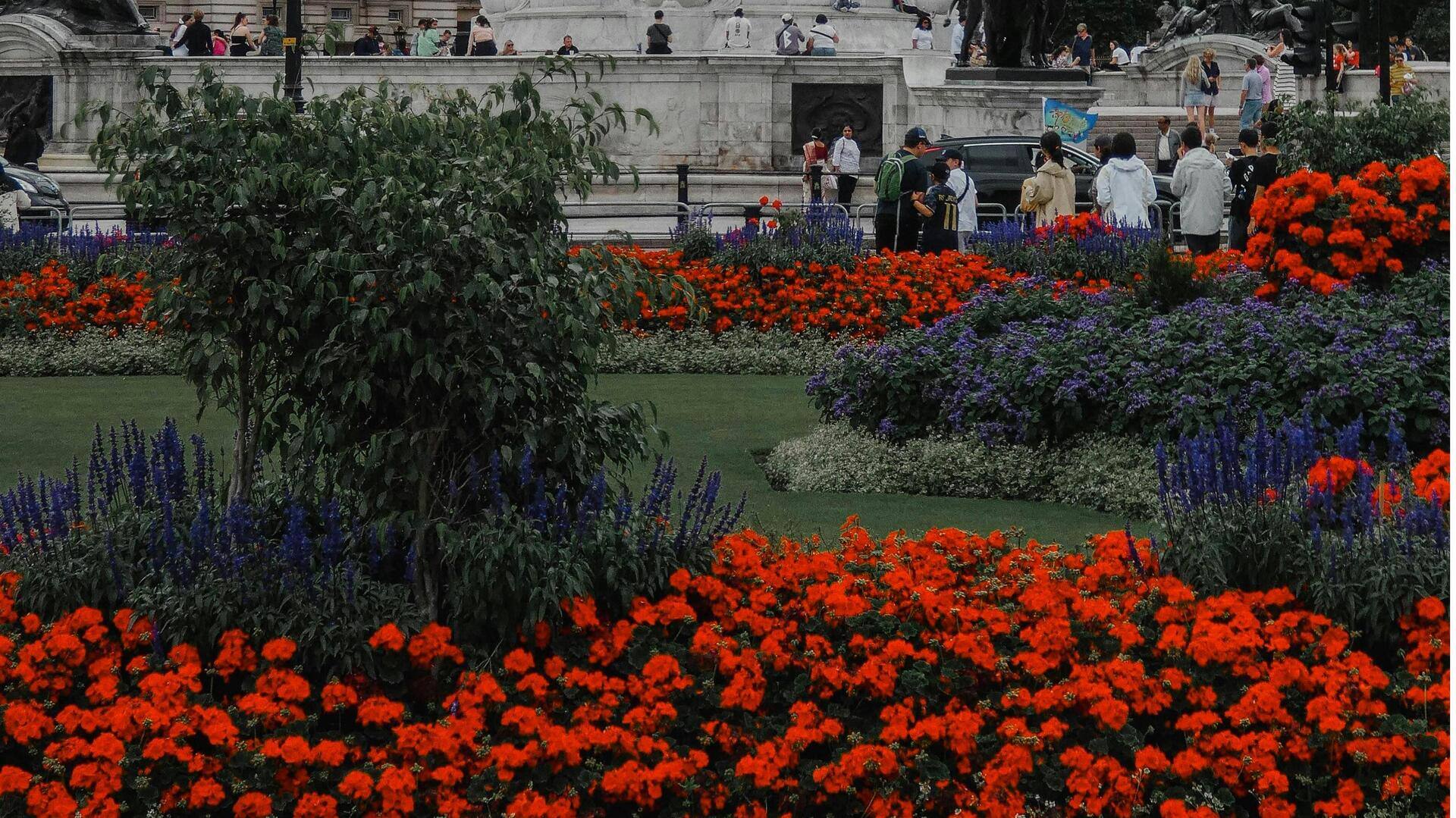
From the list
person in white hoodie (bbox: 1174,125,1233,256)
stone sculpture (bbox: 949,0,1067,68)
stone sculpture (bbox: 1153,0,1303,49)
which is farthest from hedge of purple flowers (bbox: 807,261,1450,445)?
stone sculpture (bbox: 1153,0,1303,49)

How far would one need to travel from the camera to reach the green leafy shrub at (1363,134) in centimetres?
1206

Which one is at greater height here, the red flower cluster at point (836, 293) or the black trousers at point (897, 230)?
the black trousers at point (897, 230)

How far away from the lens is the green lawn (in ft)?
28.0

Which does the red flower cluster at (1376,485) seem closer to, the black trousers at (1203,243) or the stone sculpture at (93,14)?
the black trousers at (1203,243)

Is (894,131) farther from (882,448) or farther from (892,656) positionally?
(892,656)

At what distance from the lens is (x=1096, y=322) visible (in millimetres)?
10305

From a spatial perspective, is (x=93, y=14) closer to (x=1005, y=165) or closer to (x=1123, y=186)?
(x=1005, y=165)

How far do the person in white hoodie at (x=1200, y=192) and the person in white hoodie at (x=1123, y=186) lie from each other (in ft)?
2.71

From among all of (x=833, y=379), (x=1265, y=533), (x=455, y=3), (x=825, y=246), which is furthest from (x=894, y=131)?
(x=455, y=3)

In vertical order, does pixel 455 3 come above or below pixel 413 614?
above

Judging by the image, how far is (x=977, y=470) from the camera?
9.25m

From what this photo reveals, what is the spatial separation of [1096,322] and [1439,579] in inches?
188

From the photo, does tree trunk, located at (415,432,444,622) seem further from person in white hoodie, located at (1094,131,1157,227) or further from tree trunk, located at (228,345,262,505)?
person in white hoodie, located at (1094,131,1157,227)

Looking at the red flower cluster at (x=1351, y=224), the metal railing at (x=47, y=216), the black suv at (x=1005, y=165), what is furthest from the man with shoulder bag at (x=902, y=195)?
the metal railing at (x=47, y=216)
